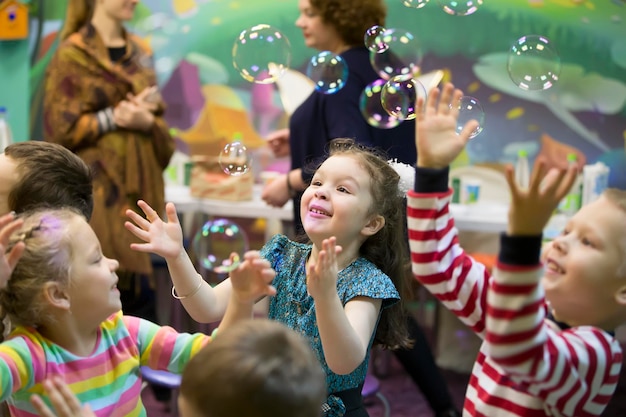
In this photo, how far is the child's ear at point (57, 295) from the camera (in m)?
1.43

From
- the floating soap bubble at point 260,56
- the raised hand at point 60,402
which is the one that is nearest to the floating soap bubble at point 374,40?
the floating soap bubble at point 260,56

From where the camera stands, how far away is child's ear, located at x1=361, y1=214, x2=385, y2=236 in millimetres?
1751

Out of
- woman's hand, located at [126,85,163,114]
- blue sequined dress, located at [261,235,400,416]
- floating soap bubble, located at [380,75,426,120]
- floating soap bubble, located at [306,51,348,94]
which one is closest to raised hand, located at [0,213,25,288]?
blue sequined dress, located at [261,235,400,416]

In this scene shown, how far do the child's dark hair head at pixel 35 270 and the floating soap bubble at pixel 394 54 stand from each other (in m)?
1.30

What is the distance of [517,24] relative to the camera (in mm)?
3949

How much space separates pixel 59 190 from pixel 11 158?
0.13 meters

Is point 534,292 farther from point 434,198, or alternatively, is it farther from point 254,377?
point 254,377

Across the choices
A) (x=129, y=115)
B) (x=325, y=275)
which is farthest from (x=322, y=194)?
(x=129, y=115)

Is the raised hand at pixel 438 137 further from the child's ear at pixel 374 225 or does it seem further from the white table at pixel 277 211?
the white table at pixel 277 211

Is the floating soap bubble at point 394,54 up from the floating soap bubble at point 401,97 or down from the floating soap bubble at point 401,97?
up

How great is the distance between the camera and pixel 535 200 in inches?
45.4

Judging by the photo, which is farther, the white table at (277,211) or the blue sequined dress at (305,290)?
the white table at (277,211)

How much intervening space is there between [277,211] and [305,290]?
79.7 inches

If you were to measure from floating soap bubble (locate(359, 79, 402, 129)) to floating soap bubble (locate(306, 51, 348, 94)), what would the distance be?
0.11 m
